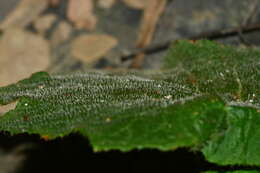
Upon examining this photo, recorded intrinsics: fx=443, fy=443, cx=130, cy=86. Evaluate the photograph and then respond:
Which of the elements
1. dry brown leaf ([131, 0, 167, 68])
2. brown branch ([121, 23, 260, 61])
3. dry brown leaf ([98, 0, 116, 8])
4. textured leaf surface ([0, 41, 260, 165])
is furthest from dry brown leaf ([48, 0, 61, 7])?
textured leaf surface ([0, 41, 260, 165])

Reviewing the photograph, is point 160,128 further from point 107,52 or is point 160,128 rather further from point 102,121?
point 107,52

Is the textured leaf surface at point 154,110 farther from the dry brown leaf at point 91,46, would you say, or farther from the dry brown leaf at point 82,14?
the dry brown leaf at point 82,14

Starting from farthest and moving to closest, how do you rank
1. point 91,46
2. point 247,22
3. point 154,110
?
point 91,46, point 247,22, point 154,110

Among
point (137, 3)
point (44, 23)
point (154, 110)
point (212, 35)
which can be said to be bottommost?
point (154, 110)

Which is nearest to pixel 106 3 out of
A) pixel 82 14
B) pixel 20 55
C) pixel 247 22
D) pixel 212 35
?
pixel 82 14

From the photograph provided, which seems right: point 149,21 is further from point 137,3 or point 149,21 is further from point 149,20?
point 137,3

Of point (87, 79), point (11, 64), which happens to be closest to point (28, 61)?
point (11, 64)
